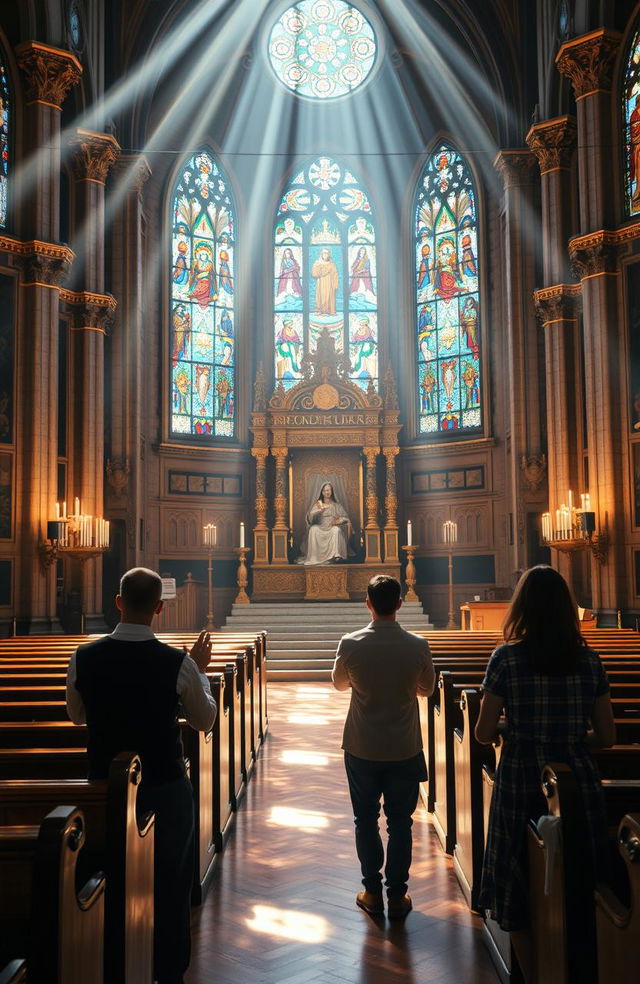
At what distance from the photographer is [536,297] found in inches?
719

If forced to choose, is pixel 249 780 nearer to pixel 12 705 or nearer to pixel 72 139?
pixel 12 705

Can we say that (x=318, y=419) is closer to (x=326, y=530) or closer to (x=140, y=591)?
(x=326, y=530)

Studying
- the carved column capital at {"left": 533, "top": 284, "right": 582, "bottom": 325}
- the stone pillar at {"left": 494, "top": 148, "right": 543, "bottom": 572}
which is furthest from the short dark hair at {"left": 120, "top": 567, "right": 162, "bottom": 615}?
the stone pillar at {"left": 494, "top": 148, "right": 543, "bottom": 572}

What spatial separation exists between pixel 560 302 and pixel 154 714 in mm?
15867

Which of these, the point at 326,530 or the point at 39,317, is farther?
A: the point at 326,530

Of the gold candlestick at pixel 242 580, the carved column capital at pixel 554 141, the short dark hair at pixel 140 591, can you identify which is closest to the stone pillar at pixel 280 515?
the gold candlestick at pixel 242 580

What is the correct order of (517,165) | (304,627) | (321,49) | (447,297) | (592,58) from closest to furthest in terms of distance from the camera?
(592,58), (304,627), (517,165), (447,297), (321,49)

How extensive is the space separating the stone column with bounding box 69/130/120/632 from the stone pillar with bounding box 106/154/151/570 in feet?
3.56

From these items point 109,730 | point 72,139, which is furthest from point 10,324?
point 109,730

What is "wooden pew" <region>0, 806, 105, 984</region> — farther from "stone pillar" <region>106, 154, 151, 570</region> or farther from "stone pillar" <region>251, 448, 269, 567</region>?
"stone pillar" <region>251, 448, 269, 567</region>

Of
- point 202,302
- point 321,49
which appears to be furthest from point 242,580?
point 321,49

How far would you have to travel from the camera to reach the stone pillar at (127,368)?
19453 mm

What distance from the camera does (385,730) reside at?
4770 mm

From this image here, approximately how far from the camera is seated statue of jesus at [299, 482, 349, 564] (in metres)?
22.6
